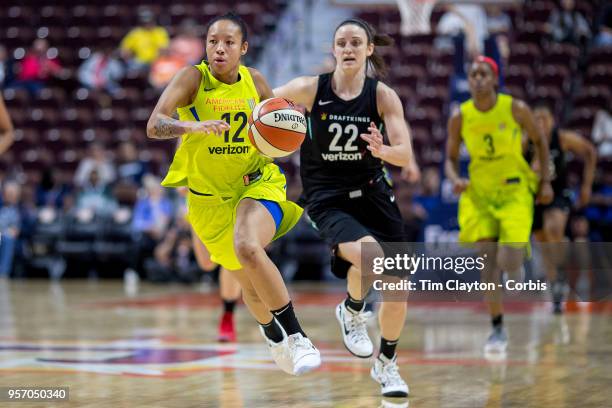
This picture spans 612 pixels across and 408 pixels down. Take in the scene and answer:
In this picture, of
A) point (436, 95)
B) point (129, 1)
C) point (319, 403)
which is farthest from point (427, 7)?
point (319, 403)

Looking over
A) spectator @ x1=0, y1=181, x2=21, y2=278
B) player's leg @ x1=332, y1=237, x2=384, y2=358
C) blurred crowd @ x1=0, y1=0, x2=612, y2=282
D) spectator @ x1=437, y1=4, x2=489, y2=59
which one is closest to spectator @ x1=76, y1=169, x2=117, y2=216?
blurred crowd @ x1=0, y1=0, x2=612, y2=282

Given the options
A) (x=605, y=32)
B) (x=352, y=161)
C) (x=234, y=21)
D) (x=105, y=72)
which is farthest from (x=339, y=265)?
(x=105, y=72)

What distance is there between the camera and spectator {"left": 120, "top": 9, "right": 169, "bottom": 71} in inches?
648

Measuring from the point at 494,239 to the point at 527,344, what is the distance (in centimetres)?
86

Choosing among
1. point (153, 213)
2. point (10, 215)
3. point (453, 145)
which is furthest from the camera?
point (10, 215)

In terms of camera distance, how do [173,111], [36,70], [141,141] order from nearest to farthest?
[173,111] < [141,141] < [36,70]

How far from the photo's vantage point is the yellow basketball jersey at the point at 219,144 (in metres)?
5.08

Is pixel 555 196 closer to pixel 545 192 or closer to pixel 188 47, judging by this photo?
pixel 545 192

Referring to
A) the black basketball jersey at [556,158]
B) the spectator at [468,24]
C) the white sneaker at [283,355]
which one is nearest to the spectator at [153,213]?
the spectator at [468,24]

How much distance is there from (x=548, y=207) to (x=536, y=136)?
106 inches

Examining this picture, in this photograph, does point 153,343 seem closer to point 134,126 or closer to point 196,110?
point 196,110

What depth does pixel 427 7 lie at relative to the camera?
14.3m

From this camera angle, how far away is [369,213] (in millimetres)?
5516

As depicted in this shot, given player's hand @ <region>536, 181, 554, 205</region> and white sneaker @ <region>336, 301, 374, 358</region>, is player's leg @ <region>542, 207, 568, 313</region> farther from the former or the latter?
white sneaker @ <region>336, 301, 374, 358</region>
